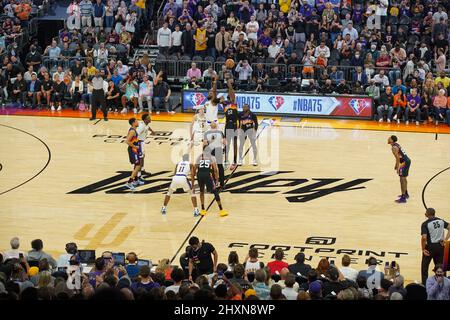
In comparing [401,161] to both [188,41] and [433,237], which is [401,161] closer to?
[433,237]

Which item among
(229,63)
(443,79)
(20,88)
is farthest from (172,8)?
(443,79)

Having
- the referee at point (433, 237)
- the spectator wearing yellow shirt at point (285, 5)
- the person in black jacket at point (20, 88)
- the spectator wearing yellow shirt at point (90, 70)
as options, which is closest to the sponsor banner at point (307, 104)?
the spectator wearing yellow shirt at point (90, 70)

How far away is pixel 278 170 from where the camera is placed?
2584 cm

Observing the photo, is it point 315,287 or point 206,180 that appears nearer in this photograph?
point 315,287

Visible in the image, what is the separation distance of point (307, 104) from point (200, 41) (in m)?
5.49

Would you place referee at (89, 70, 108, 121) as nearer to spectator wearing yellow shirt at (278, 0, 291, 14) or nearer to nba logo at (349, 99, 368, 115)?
nba logo at (349, 99, 368, 115)

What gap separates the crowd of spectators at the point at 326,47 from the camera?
31.9 meters

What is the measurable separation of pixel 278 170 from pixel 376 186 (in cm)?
291

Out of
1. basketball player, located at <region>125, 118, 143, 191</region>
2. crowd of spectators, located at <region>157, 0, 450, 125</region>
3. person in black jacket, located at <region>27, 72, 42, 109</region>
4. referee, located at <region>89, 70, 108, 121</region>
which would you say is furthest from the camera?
person in black jacket, located at <region>27, 72, 42, 109</region>

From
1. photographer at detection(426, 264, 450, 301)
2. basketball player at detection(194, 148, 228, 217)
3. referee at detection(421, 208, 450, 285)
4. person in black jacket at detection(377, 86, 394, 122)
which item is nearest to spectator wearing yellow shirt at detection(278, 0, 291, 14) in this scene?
person in black jacket at detection(377, 86, 394, 122)

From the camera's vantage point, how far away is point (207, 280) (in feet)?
47.2

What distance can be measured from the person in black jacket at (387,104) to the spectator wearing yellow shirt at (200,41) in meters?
7.53

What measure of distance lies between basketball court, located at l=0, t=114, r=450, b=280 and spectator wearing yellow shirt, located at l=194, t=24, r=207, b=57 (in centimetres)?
526

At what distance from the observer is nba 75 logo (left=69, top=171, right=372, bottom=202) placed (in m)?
23.8
